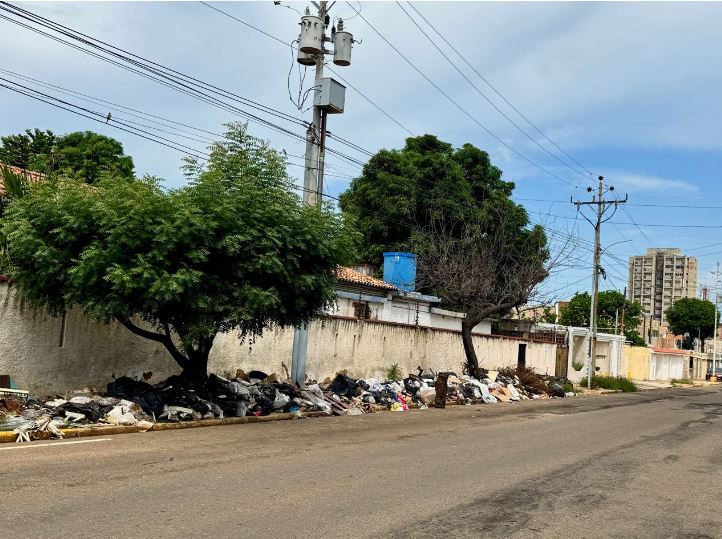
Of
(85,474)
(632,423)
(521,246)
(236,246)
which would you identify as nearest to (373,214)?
(521,246)

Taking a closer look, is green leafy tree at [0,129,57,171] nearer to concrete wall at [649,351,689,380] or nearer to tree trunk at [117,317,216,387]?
tree trunk at [117,317,216,387]

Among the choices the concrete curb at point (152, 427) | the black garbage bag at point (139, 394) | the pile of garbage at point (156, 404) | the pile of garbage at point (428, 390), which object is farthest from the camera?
the pile of garbage at point (428, 390)

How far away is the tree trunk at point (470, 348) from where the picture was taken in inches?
1036

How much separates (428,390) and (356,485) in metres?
13.1

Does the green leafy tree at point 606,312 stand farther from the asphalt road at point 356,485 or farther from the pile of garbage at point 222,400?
the asphalt road at point 356,485

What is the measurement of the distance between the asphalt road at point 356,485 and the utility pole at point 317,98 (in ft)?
13.5

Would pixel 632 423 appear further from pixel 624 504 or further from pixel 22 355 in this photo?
pixel 22 355

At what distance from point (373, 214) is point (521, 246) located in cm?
875

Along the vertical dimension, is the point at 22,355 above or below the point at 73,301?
below

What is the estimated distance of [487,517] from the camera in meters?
A: 6.77

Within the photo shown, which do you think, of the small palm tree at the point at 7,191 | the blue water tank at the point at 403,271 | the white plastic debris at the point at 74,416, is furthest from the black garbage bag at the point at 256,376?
the blue water tank at the point at 403,271

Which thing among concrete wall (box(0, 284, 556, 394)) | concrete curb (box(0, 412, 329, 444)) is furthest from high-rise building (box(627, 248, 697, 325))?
concrete curb (box(0, 412, 329, 444))

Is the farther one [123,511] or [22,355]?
[22,355]

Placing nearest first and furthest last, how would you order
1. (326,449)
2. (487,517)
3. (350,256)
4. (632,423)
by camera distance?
(487,517)
(326,449)
(350,256)
(632,423)
